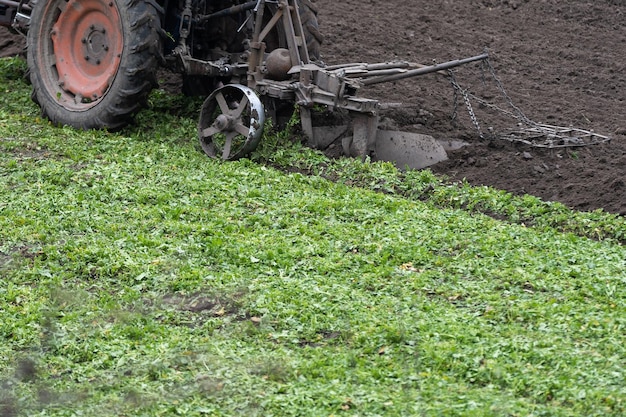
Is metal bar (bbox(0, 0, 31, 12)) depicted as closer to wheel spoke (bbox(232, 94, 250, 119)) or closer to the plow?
the plow

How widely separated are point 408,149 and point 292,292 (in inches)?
122

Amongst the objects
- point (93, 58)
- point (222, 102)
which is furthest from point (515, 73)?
point (93, 58)

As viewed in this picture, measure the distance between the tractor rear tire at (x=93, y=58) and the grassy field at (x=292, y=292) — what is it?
663mm

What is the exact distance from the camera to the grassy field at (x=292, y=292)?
4.91m

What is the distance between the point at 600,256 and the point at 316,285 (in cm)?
194

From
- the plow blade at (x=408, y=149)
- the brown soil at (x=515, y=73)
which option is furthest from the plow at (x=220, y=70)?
the brown soil at (x=515, y=73)

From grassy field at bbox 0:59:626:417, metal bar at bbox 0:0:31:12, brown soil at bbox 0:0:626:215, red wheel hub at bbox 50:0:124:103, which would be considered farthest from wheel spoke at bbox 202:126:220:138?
metal bar at bbox 0:0:31:12

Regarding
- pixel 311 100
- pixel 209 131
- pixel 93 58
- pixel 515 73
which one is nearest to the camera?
pixel 311 100

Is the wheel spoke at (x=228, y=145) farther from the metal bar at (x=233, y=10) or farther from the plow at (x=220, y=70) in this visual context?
the metal bar at (x=233, y=10)

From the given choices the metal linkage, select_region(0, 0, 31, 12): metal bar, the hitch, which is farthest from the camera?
select_region(0, 0, 31, 12): metal bar

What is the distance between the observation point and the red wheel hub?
30.8 ft

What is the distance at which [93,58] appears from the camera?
9578mm

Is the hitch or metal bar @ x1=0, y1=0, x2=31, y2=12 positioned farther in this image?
metal bar @ x1=0, y1=0, x2=31, y2=12

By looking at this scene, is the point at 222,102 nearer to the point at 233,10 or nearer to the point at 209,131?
the point at 209,131
